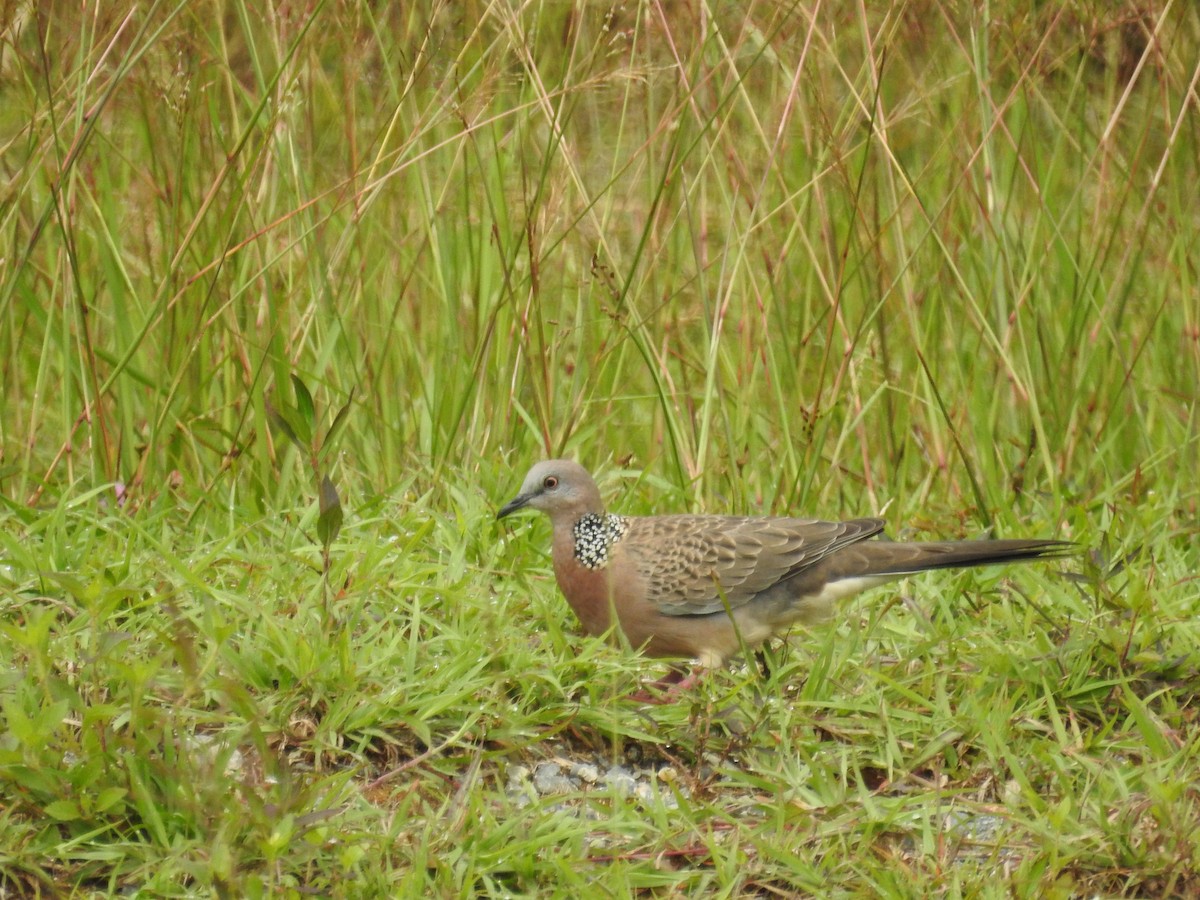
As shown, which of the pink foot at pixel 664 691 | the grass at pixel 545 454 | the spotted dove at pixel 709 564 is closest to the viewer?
the grass at pixel 545 454

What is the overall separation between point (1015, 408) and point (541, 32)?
2863 millimetres

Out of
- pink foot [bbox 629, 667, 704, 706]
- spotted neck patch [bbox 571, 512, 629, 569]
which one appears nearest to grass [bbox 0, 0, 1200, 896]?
pink foot [bbox 629, 667, 704, 706]

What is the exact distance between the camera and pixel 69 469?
15.5 ft

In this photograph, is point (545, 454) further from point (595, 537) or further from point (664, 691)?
point (664, 691)

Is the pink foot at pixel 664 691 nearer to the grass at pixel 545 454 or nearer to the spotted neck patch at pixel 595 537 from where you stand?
the grass at pixel 545 454

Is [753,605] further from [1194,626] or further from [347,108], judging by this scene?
[347,108]

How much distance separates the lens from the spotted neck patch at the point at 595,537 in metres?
4.32

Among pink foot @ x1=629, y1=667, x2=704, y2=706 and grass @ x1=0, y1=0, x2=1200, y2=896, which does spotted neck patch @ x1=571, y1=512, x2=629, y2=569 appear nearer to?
grass @ x1=0, y1=0, x2=1200, y2=896

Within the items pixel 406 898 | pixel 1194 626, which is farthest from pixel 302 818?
pixel 1194 626

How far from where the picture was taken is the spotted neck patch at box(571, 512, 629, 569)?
14.2 ft

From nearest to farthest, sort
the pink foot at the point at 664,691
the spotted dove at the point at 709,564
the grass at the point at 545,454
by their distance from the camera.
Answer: the grass at the point at 545,454 → the pink foot at the point at 664,691 → the spotted dove at the point at 709,564

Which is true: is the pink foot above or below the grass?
below

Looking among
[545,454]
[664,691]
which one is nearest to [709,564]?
[664,691]

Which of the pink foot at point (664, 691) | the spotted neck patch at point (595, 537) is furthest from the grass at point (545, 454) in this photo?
the spotted neck patch at point (595, 537)
